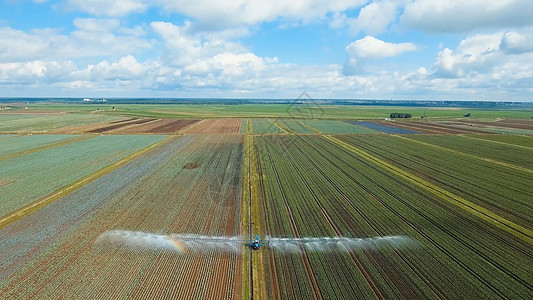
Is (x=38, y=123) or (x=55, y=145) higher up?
(x=38, y=123)

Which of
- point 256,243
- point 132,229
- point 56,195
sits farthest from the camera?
point 56,195

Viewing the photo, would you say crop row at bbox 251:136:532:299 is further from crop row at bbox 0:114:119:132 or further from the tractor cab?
crop row at bbox 0:114:119:132

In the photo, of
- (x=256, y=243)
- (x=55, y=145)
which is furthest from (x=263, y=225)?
(x=55, y=145)

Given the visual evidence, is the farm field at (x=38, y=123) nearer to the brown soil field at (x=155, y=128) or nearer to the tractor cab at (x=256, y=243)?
the brown soil field at (x=155, y=128)

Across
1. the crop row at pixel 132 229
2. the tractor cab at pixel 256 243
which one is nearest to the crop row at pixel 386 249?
the tractor cab at pixel 256 243

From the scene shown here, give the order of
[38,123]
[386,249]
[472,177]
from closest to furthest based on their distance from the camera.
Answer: [386,249], [472,177], [38,123]

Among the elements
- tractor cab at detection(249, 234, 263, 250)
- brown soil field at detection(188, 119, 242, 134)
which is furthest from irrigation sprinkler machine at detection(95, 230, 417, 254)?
brown soil field at detection(188, 119, 242, 134)

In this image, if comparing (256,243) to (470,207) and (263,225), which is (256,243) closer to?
(263,225)
